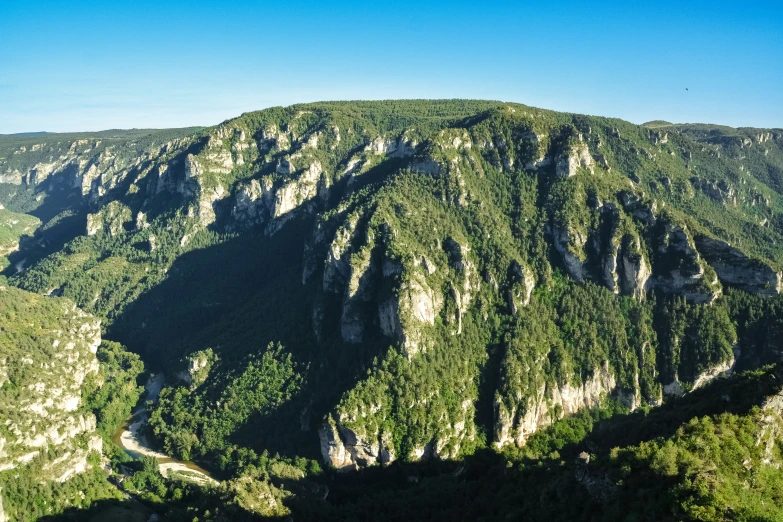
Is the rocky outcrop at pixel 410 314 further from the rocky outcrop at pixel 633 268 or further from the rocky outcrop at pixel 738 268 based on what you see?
the rocky outcrop at pixel 738 268

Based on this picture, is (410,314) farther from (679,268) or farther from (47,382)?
(47,382)

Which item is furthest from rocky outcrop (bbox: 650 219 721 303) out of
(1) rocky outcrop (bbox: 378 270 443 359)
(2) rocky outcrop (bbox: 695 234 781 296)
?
(1) rocky outcrop (bbox: 378 270 443 359)

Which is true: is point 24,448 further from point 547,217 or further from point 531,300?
point 547,217

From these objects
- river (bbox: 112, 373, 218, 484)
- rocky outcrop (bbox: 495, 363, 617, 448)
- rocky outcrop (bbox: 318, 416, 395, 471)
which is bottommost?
river (bbox: 112, 373, 218, 484)

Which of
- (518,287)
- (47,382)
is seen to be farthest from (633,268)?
(47,382)

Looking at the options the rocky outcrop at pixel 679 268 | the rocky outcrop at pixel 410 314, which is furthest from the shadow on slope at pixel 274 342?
the rocky outcrop at pixel 679 268

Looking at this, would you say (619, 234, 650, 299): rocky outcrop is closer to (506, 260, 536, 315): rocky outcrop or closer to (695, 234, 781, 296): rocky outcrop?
(695, 234, 781, 296): rocky outcrop
